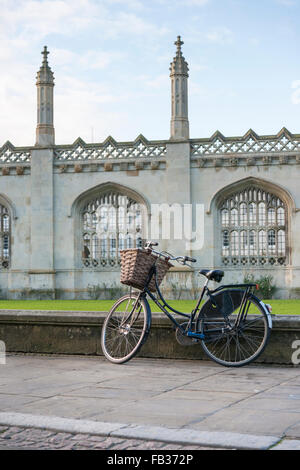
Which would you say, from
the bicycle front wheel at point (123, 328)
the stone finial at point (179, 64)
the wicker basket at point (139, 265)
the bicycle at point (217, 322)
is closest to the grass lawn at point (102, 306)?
the bicycle front wheel at point (123, 328)

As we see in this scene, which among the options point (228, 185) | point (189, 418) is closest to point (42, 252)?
point (228, 185)

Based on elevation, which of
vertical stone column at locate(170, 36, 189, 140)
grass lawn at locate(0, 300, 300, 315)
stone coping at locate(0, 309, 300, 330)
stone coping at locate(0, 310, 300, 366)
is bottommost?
grass lawn at locate(0, 300, 300, 315)

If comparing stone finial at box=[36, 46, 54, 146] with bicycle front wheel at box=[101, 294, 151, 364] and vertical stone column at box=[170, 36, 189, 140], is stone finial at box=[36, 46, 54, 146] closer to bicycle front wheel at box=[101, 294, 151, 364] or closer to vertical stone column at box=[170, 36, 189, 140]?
vertical stone column at box=[170, 36, 189, 140]

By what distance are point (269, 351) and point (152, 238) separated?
16.7m

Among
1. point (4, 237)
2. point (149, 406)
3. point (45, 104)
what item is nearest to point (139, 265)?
point (149, 406)

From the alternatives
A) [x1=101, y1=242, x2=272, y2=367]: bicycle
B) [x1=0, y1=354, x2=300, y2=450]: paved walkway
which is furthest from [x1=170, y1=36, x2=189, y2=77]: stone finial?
[x1=0, y1=354, x2=300, y2=450]: paved walkway

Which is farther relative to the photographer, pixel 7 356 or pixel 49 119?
pixel 49 119

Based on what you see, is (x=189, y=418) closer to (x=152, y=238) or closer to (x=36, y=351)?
(x=36, y=351)

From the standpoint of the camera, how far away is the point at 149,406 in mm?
4844

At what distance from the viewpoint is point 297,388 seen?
5.53 metres

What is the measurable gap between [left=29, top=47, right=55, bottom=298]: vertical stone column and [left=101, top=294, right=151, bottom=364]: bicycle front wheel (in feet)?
55.9

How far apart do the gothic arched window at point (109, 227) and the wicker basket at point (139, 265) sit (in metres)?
17.1

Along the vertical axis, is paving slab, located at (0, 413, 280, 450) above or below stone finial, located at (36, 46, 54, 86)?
below

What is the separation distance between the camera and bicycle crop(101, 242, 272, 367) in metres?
6.45
